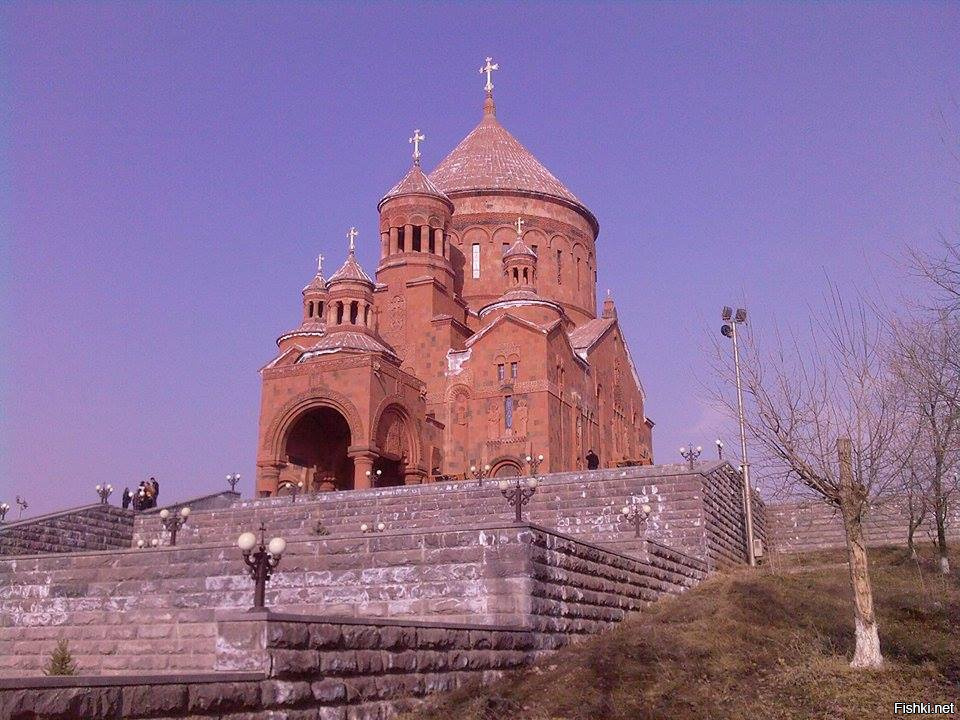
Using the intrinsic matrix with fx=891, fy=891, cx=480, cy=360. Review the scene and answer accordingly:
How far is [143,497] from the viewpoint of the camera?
1133 inches

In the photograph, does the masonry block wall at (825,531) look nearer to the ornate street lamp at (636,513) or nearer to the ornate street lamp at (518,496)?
the ornate street lamp at (636,513)

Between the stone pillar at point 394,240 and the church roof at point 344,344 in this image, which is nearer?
the church roof at point 344,344

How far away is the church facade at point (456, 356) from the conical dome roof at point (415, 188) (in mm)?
Result: 71

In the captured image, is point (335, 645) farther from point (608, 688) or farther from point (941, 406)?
point (941, 406)

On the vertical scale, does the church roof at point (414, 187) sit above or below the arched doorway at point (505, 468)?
above

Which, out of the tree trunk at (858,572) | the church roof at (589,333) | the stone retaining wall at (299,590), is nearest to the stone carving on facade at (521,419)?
the church roof at (589,333)

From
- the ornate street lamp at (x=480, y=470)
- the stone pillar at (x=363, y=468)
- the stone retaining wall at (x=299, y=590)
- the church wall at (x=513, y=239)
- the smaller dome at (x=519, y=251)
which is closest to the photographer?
the stone retaining wall at (x=299, y=590)

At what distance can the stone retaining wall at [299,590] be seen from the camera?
11.0m

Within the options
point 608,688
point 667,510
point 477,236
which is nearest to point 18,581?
point 608,688

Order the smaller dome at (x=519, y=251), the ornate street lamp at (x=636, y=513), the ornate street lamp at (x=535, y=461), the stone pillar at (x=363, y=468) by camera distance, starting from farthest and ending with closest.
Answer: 1. the smaller dome at (x=519, y=251)
2. the ornate street lamp at (x=535, y=461)
3. the stone pillar at (x=363, y=468)
4. the ornate street lamp at (x=636, y=513)

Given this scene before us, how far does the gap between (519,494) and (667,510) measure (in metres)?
8.74

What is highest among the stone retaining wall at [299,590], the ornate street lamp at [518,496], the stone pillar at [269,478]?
the stone pillar at [269,478]

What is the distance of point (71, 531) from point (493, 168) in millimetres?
25885

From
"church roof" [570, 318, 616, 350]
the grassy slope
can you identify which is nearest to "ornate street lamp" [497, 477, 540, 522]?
the grassy slope
